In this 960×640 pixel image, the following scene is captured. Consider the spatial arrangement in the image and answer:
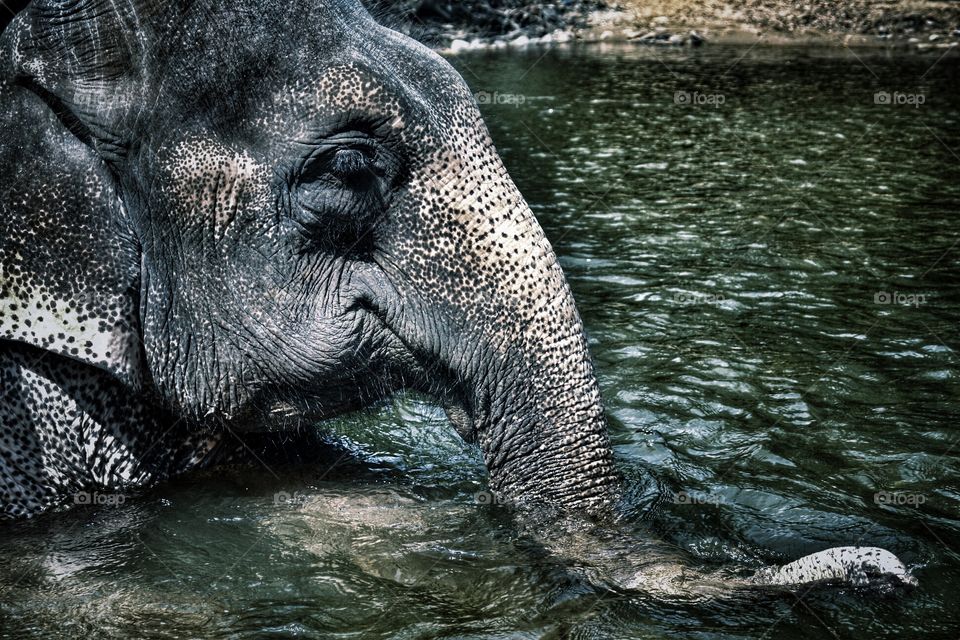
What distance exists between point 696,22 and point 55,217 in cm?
2481

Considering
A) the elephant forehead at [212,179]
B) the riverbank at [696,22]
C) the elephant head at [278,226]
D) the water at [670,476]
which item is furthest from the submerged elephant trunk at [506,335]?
the riverbank at [696,22]

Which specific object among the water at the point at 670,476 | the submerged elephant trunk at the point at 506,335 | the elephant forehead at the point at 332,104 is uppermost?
the elephant forehead at the point at 332,104

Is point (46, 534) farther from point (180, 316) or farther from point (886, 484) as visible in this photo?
point (886, 484)

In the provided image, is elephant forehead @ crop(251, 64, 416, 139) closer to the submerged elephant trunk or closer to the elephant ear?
the submerged elephant trunk

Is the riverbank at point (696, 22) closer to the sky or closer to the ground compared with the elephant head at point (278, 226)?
closer to the sky

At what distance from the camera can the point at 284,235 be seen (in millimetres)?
3586

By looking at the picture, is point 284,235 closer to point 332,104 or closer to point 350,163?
point 350,163

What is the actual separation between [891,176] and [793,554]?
7824 mm

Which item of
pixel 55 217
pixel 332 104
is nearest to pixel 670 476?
pixel 332 104

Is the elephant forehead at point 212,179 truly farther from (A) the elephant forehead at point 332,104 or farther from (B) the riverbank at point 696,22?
(B) the riverbank at point 696,22

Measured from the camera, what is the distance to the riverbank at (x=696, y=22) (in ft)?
81.9

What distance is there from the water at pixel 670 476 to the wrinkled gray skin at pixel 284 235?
0.34 meters

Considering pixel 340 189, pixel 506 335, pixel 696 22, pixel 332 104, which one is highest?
pixel 696 22

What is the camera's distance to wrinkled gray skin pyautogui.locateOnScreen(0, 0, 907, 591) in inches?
139
